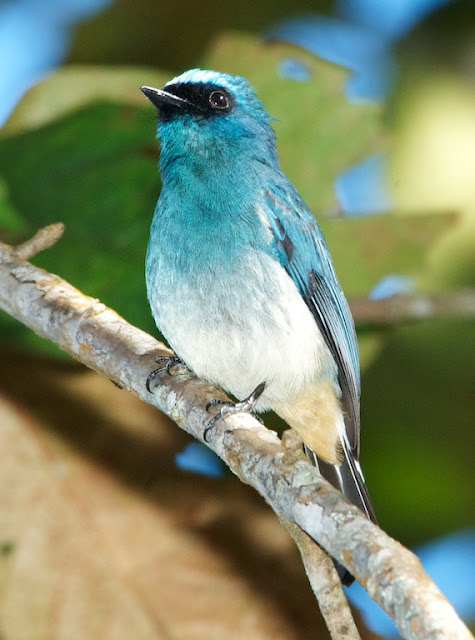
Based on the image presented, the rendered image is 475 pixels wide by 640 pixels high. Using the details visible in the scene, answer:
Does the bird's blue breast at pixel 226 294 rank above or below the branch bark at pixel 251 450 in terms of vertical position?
above

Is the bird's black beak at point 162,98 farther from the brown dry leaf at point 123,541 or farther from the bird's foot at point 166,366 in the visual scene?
the brown dry leaf at point 123,541

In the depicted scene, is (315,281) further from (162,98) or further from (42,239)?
(42,239)

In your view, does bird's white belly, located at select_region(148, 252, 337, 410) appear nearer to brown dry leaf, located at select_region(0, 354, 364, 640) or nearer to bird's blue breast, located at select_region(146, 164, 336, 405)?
bird's blue breast, located at select_region(146, 164, 336, 405)

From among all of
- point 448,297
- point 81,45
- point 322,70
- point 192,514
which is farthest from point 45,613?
point 81,45

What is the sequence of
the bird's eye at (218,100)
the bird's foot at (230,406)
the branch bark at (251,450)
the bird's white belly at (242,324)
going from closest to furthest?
the branch bark at (251,450) → the bird's foot at (230,406) → the bird's white belly at (242,324) → the bird's eye at (218,100)

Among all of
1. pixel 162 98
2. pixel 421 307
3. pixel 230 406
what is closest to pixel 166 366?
pixel 230 406

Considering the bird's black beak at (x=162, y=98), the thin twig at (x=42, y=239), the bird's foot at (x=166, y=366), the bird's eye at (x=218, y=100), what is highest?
the bird's eye at (x=218, y=100)

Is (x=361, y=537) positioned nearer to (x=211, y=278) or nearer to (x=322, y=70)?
(x=211, y=278)

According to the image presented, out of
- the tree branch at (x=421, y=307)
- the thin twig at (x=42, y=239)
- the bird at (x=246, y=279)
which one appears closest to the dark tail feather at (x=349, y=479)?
the bird at (x=246, y=279)
